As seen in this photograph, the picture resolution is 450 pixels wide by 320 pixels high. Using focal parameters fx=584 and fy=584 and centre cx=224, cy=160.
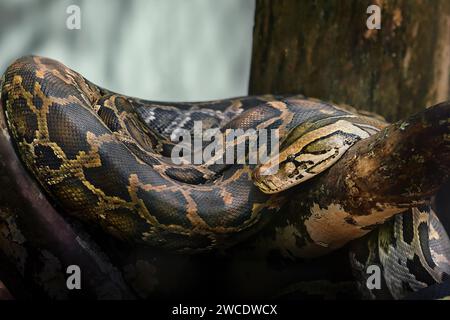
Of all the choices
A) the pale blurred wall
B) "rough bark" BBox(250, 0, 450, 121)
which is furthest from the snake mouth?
the pale blurred wall

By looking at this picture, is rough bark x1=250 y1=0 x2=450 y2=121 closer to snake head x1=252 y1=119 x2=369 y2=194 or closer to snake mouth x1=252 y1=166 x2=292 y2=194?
snake head x1=252 y1=119 x2=369 y2=194

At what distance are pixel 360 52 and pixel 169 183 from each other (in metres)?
1.57

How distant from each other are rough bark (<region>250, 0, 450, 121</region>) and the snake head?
886mm

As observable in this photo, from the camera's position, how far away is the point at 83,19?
478cm

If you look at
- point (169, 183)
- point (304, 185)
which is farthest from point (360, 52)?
point (169, 183)

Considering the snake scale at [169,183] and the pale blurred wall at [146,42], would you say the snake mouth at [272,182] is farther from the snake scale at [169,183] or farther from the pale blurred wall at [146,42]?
the pale blurred wall at [146,42]

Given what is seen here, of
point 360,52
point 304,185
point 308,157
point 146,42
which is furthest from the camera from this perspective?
point 146,42

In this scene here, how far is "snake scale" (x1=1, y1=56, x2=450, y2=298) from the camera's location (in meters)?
2.74

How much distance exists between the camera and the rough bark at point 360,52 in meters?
3.47

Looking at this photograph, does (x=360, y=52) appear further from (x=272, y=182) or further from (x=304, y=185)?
(x=272, y=182)

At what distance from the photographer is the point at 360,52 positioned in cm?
361

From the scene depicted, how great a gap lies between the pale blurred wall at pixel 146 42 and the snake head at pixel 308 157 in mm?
2511
